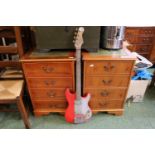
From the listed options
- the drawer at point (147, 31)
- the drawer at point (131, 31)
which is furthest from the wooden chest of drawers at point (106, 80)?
the drawer at point (147, 31)

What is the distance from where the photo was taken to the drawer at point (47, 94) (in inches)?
58.6

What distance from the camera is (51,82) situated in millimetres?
1431

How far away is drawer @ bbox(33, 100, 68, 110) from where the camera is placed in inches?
62.3

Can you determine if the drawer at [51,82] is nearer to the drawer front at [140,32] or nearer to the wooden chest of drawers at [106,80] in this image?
the wooden chest of drawers at [106,80]

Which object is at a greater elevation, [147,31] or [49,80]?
[147,31]

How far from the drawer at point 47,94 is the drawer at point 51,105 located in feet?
0.19

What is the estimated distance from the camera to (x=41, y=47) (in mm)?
1352

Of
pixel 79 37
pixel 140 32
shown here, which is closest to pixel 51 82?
pixel 79 37

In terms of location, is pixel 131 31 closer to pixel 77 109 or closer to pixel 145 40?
pixel 145 40

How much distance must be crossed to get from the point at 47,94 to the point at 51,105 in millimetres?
164
